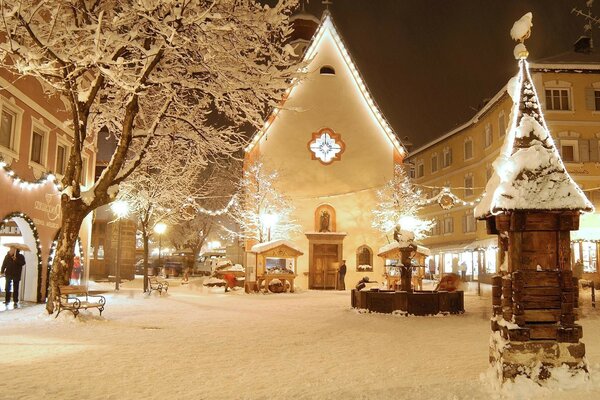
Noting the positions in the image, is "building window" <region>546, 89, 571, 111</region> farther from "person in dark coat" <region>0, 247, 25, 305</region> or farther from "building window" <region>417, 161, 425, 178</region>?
"person in dark coat" <region>0, 247, 25, 305</region>

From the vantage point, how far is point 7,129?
1742 cm

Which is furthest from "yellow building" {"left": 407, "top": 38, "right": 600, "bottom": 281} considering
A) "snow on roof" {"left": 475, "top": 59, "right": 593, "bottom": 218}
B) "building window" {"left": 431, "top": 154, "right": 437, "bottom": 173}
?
"snow on roof" {"left": 475, "top": 59, "right": 593, "bottom": 218}

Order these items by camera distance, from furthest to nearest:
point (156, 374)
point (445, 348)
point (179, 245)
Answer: point (179, 245) → point (445, 348) → point (156, 374)

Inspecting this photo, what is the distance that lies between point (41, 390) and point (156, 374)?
62.0 inches

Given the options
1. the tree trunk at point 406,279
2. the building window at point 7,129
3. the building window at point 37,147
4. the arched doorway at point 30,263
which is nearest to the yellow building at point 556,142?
the tree trunk at point 406,279

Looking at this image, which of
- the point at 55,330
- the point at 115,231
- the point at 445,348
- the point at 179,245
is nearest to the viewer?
the point at 445,348

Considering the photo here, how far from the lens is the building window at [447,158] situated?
49125 millimetres

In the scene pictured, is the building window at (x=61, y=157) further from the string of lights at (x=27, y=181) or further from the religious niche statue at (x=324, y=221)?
the religious niche statue at (x=324, y=221)

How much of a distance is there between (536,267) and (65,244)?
11.3 m

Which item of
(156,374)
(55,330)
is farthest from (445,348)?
(55,330)

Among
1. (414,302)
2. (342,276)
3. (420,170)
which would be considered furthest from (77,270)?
(420,170)

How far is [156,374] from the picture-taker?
808cm

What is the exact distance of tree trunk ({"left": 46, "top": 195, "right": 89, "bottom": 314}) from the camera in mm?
14266

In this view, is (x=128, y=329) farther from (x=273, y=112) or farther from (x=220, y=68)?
(x=273, y=112)
